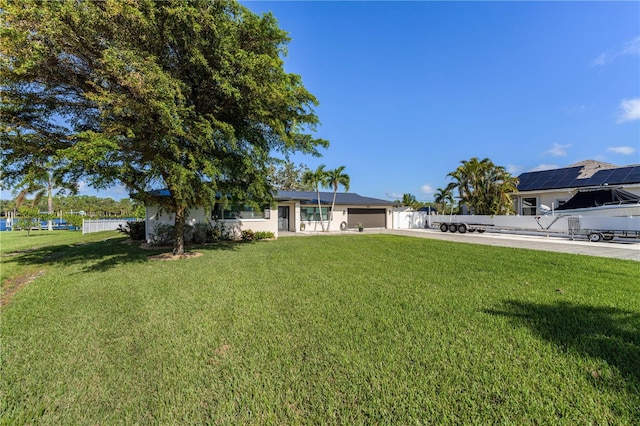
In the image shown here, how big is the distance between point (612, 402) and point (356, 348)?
7.27 ft

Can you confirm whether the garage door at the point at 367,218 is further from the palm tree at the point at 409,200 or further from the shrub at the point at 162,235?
the shrub at the point at 162,235

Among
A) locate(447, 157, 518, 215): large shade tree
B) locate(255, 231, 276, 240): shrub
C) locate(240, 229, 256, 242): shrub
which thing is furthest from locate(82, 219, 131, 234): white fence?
locate(447, 157, 518, 215): large shade tree

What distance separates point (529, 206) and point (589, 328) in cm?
2518

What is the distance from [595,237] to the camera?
47.3 feet

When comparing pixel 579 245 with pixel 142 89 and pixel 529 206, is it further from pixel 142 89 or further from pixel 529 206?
pixel 142 89

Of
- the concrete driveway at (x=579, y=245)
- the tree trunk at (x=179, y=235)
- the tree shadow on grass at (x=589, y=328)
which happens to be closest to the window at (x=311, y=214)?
the concrete driveway at (x=579, y=245)

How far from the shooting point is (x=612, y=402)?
2350 millimetres

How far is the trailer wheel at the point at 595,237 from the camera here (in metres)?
14.3

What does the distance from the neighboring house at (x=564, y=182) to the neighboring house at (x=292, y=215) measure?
11387mm

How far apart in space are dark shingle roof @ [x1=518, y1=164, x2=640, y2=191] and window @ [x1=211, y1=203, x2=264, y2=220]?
22.9 metres

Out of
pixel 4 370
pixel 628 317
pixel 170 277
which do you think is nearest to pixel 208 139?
pixel 170 277

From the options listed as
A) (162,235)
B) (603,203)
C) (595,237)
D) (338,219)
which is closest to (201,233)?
(162,235)

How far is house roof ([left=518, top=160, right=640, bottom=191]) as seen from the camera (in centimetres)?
2003

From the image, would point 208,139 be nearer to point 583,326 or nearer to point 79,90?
point 79,90
